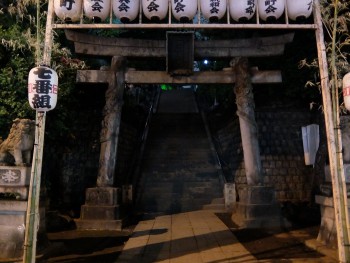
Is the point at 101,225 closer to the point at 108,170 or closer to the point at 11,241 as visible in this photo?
the point at 108,170

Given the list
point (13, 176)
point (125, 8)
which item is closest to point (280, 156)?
point (125, 8)

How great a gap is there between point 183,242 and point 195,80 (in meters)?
6.04

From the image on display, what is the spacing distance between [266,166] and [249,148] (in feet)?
14.7

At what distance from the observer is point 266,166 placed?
1614 cm

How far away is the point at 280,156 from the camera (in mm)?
16203

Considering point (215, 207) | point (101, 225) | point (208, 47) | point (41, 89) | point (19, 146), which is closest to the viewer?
point (41, 89)

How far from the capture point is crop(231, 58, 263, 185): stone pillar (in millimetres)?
11977

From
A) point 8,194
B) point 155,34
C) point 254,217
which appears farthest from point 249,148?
point 155,34

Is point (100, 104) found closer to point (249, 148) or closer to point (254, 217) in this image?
point (249, 148)

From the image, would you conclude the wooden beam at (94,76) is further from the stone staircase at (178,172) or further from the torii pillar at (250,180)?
the stone staircase at (178,172)

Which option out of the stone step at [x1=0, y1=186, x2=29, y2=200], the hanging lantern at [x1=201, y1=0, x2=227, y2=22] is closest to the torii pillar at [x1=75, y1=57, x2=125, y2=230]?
the stone step at [x1=0, y1=186, x2=29, y2=200]

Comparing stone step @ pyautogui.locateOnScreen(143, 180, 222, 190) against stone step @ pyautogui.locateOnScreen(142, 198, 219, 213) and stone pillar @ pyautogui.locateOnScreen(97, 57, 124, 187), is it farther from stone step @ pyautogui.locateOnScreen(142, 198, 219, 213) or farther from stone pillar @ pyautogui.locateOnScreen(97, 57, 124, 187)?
stone pillar @ pyautogui.locateOnScreen(97, 57, 124, 187)

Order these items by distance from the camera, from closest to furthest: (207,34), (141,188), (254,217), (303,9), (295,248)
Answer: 1. (303,9)
2. (295,248)
3. (254,217)
4. (141,188)
5. (207,34)

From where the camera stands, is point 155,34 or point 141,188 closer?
point 141,188
